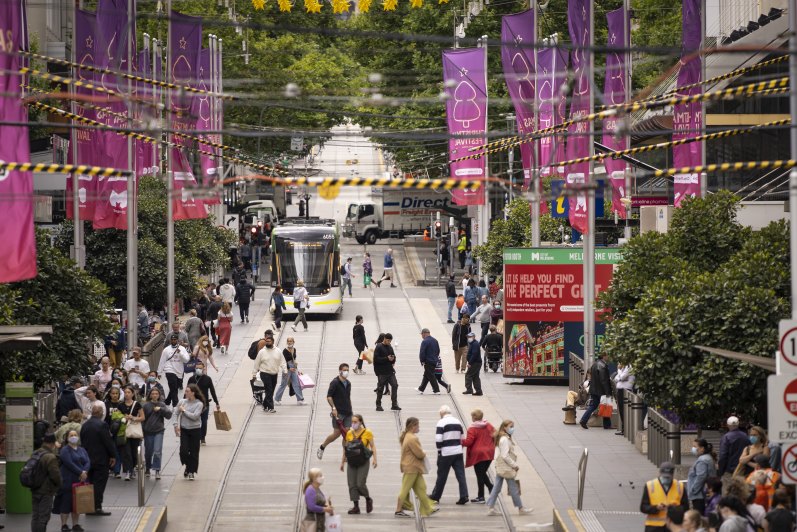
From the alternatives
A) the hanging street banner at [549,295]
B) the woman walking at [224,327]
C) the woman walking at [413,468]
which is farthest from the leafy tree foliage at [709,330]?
the woman walking at [224,327]

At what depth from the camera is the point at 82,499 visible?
1903 cm

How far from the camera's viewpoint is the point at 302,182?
1501 centimetres

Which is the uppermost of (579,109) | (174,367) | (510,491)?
(579,109)

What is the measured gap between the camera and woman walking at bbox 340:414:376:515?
67.1 feet

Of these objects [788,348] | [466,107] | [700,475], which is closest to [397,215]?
[466,107]

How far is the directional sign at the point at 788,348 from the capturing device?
14031 mm

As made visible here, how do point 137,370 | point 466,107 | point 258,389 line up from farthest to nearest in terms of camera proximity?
point 466,107
point 258,389
point 137,370

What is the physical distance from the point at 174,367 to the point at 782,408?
17.5 meters

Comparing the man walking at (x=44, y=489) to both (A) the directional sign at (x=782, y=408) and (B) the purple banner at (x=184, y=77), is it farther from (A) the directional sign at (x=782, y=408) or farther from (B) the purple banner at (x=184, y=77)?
(B) the purple banner at (x=184, y=77)

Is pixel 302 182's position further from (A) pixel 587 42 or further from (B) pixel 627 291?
(A) pixel 587 42

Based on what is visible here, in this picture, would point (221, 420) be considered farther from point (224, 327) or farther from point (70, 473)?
point (224, 327)

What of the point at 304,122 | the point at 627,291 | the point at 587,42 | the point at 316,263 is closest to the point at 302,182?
the point at 627,291

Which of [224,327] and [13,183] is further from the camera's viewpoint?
[224,327]

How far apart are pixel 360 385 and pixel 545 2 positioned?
34.9 metres
